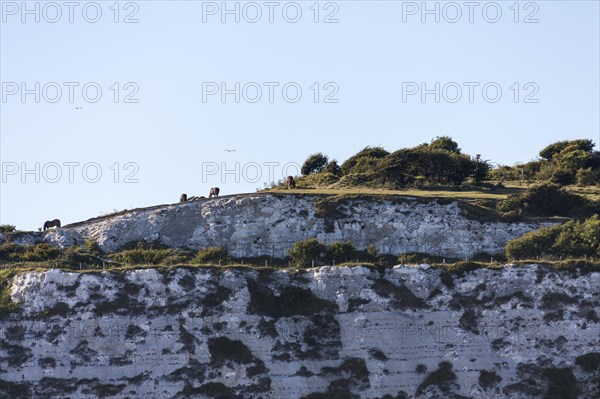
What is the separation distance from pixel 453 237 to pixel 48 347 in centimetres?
2142

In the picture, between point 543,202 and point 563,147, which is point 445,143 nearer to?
point 563,147

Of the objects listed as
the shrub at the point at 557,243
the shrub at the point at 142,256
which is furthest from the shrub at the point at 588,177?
the shrub at the point at 142,256

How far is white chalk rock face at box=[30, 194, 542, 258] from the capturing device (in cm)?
Result: 8075

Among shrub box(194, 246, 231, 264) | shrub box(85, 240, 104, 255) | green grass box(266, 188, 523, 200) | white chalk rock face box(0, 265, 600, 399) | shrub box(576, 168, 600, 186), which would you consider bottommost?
white chalk rock face box(0, 265, 600, 399)

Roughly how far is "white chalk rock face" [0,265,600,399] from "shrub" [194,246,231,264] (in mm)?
4182

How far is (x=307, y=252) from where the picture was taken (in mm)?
78125

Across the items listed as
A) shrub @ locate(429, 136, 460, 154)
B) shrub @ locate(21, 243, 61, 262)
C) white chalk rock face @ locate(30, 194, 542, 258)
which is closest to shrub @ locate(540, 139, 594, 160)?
shrub @ locate(429, 136, 460, 154)

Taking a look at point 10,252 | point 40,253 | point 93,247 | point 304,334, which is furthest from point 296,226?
point 10,252

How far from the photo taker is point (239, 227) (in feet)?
271

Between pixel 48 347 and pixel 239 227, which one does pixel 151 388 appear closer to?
pixel 48 347

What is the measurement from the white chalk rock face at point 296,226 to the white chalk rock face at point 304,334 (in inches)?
248

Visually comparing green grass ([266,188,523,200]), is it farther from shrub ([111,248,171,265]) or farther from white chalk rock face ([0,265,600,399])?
white chalk rock face ([0,265,600,399])

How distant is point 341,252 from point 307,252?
Result: 1653 millimetres

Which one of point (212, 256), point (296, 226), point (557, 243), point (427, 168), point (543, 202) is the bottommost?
point (212, 256)
